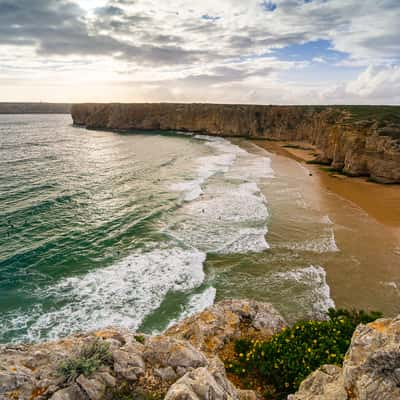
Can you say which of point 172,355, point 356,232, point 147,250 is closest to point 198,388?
point 172,355

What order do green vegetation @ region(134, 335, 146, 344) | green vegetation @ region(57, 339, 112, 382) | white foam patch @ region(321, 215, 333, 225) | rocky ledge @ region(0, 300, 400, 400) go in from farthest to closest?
white foam patch @ region(321, 215, 333, 225) < green vegetation @ region(134, 335, 146, 344) < green vegetation @ region(57, 339, 112, 382) < rocky ledge @ region(0, 300, 400, 400)

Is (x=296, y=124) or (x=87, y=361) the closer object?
(x=87, y=361)

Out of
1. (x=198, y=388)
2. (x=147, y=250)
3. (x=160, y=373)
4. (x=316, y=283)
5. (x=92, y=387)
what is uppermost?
(x=198, y=388)

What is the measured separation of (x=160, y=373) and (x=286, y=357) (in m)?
2.86

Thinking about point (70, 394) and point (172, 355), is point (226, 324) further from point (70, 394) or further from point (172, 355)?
point (70, 394)

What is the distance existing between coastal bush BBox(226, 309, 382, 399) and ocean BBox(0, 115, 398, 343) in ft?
13.9

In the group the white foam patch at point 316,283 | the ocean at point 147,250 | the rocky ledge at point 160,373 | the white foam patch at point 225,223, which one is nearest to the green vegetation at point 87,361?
the rocky ledge at point 160,373

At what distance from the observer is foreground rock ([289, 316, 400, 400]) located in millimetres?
3270

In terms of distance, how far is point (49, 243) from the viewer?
16.0 meters

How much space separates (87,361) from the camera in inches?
160

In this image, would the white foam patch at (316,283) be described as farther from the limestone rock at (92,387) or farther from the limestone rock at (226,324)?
the limestone rock at (92,387)

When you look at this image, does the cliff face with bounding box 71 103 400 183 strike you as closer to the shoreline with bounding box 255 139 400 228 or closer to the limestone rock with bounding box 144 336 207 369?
the shoreline with bounding box 255 139 400 228

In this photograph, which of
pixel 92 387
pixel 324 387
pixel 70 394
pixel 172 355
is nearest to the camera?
pixel 70 394

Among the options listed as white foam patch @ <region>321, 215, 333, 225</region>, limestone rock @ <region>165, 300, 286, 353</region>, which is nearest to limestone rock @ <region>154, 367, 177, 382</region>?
limestone rock @ <region>165, 300, 286, 353</region>
